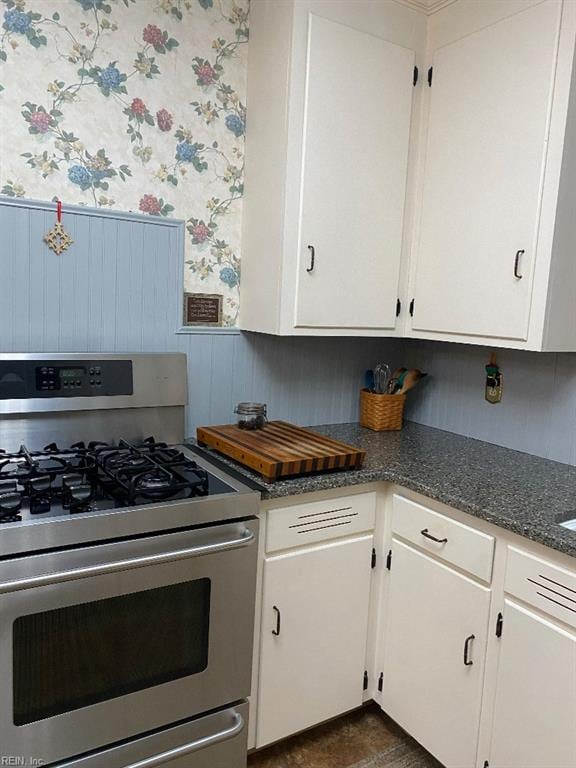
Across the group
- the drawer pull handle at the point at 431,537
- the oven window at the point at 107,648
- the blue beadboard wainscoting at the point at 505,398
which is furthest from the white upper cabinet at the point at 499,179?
the oven window at the point at 107,648

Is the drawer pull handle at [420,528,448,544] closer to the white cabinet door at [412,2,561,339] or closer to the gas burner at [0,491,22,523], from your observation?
the white cabinet door at [412,2,561,339]

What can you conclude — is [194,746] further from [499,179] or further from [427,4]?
[427,4]

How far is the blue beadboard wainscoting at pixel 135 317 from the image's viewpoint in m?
1.65

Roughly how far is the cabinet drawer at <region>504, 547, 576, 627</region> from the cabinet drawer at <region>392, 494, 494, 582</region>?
0.06 meters

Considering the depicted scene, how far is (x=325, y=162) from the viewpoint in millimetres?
1801

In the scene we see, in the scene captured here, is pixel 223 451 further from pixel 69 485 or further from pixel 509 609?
pixel 509 609

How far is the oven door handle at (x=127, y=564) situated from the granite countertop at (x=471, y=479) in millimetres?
169

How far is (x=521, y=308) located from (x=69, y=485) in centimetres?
129

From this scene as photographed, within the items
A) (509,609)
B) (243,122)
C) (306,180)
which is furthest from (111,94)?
(509,609)

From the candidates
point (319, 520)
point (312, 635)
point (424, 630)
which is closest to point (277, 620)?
point (312, 635)

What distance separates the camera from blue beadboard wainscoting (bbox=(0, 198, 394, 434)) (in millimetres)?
1646

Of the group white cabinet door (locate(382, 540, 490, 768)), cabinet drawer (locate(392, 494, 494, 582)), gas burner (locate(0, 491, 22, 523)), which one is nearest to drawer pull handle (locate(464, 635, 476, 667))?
white cabinet door (locate(382, 540, 490, 768))

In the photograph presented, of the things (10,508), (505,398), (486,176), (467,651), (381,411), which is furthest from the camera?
(381,411)

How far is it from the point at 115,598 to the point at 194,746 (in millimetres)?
461
